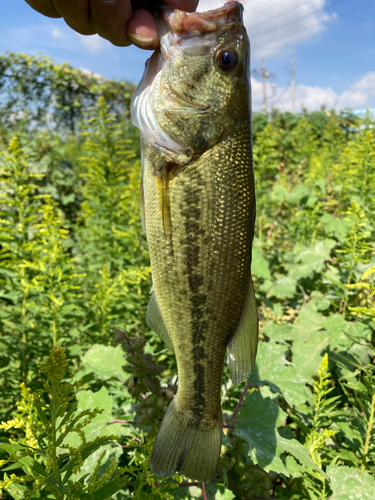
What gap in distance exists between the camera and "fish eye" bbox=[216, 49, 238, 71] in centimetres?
123

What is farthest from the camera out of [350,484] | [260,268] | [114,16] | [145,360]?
[260,268]

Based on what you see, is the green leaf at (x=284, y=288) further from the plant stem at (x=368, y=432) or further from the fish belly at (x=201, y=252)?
the fish belly at (x=201, y=252)

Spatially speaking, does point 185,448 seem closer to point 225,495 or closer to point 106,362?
point 225,495

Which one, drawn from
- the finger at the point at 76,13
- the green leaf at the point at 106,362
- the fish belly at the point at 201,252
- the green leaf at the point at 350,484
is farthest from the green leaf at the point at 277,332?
the finger at the point at 76,13

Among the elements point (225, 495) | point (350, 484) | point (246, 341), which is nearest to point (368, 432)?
point (350, 484)

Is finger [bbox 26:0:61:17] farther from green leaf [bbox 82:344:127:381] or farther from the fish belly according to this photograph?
green leaf [bbox 82:344:127:381]

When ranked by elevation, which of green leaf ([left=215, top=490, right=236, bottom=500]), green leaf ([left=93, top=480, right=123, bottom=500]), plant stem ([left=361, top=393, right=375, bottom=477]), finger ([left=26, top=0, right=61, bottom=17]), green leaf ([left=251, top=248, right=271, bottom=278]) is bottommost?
green leaf ([left=215, top=490, right=236, bottom=500])

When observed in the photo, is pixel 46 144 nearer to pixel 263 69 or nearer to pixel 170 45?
pixel 170 45

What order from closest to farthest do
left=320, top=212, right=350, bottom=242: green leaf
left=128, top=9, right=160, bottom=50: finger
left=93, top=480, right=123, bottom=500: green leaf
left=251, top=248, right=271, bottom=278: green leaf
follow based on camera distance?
left=93, top=480, right=123, bottom=500: green leaf → left=128, top=9, right=160, bottom=50: finger → left=251, top=248, right=271, bottom=278: green leaf → left=320, top=212, right=350, bottom=242: green leaf

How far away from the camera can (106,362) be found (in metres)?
1.87

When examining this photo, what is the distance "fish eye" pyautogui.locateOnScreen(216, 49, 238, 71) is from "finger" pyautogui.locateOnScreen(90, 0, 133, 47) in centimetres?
53

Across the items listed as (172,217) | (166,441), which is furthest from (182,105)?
(166,441)

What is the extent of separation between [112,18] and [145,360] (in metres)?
1.43

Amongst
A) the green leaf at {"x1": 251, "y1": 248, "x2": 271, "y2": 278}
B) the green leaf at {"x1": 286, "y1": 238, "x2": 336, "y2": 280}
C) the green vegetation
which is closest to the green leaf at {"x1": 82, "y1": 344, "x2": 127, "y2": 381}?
the green vegetation
